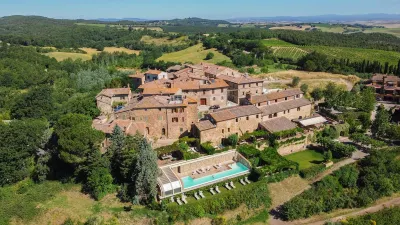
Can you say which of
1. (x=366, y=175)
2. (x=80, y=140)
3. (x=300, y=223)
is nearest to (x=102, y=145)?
(x=80, y=140)

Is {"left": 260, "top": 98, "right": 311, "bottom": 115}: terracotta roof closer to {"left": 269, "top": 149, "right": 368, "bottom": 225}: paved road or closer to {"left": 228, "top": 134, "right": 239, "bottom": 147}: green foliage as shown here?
{"left": 228, "top": 134, "right": 239, "bottom": 147}: green foliage

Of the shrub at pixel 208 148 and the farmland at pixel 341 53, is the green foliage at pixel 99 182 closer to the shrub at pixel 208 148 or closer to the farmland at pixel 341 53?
the shrub at pixel 208 148

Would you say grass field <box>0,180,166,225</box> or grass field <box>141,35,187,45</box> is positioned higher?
grass field <box>141,35,187,45</box>

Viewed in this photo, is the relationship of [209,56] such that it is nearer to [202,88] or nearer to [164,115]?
[202,88]

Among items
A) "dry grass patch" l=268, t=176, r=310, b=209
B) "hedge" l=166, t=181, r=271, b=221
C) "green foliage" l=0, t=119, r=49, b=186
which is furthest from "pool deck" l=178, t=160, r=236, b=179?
"green foliage" l=0, t=119, r=49, b=186

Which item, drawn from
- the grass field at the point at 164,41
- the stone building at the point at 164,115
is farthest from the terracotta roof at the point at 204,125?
the grass field at the point at 164,41
